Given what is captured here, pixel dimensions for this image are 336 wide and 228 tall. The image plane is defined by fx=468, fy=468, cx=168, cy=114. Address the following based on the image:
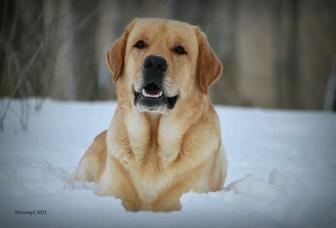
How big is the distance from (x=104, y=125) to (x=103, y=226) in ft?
7.54

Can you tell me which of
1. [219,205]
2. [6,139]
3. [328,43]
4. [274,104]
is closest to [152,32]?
[219,205]

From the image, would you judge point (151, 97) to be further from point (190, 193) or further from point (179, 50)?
point (190, 193)

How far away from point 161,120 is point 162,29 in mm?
646

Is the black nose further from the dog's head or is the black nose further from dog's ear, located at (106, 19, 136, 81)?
dog's ear, located at (106, 19, 136, 81)

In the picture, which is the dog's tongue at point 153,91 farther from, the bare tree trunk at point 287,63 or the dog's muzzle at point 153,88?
the bare tree trunk at point 287,63

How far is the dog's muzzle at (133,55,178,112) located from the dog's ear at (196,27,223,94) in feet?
0.93

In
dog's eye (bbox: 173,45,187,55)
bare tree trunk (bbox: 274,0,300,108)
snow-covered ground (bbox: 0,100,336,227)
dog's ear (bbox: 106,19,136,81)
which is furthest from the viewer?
bare tree trunk (bbox: 274,0,300,108)

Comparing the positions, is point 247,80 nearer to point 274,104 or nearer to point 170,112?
point 274,104

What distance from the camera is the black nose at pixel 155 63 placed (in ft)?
9.99

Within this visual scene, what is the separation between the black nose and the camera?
3.05 meters

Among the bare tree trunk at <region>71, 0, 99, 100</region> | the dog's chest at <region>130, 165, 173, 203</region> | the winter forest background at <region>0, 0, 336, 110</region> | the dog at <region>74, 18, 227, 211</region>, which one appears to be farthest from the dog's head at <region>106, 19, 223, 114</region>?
the bare tree trunk at <region>71, 0, 99, 100</region>

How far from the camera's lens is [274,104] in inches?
340

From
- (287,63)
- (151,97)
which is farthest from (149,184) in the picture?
(287,63)

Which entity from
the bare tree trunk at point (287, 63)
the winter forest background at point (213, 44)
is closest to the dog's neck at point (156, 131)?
the winter forest background at point (213, 44)
